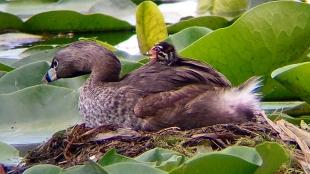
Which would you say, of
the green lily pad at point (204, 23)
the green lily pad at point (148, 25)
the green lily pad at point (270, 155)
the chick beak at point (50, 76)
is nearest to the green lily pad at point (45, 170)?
the green lily pad at point (270, 155)

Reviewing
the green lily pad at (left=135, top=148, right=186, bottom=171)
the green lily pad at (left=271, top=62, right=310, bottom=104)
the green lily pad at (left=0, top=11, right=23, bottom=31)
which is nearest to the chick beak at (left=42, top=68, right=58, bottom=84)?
the green lily pad at (left=271, top=62, right=310, bottom=104)

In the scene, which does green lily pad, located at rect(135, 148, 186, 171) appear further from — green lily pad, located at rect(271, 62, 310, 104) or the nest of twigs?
green lily pad, located at rect(271, 62, 310, 104)

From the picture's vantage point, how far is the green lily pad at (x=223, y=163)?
161 inches

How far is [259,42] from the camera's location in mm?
5914

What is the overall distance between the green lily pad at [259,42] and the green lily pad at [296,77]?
1.32ft

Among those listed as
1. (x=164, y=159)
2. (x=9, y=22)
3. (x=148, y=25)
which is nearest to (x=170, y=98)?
(x=164, y=159)

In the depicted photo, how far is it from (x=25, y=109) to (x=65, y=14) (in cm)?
257

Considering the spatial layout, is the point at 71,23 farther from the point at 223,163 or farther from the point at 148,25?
the point at 223,163

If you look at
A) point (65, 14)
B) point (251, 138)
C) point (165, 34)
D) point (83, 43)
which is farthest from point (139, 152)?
point (65, 14)

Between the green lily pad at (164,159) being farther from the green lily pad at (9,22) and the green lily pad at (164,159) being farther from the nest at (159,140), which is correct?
the green lily pad at (9,22)

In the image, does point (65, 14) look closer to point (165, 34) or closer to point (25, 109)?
point (165, 34)

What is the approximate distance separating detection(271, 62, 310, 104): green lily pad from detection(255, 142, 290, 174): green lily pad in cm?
104

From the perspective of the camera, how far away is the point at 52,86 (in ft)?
19.1

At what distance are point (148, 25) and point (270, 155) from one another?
2.74m
